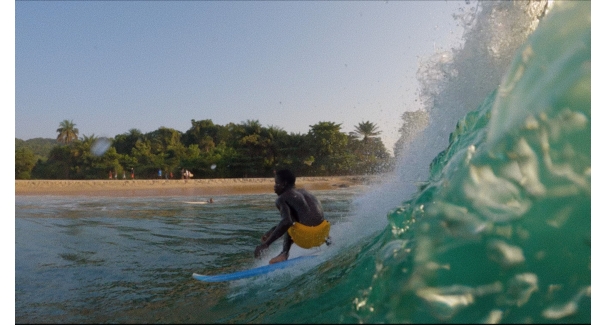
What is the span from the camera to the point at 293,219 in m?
3.82

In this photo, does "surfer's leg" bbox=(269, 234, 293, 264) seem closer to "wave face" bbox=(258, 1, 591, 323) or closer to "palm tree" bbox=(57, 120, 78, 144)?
"wave face" bbox=(258, 1, 591, 323)

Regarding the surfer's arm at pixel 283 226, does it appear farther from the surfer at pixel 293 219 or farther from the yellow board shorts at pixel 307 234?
the yellow board shorts at pixel 307 234

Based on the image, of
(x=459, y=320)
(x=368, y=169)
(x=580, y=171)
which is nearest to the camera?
(x=459, y=320)

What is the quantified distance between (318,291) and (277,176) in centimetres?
130

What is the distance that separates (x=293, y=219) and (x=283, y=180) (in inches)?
14.1

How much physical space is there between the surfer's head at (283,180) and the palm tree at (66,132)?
41883mm

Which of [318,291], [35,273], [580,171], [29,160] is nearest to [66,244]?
[35,273]

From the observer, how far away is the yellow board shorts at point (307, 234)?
3.81 m

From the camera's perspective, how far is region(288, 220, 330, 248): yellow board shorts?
3.81 meters

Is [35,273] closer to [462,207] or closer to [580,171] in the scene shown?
[462,207]

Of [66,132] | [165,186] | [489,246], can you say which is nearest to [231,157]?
[165,186]

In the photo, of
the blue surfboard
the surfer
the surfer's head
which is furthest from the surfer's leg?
the surfer's head

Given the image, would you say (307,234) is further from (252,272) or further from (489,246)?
(489,246)

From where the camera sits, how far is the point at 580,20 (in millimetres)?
1999
